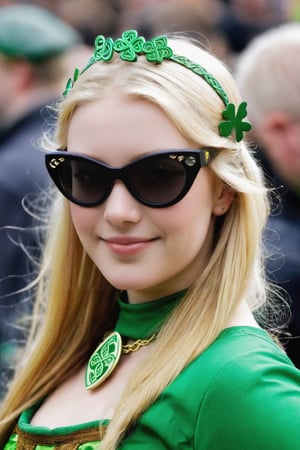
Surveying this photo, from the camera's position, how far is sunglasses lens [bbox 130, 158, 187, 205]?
196 cm

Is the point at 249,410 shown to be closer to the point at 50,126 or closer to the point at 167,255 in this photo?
the point at 167,255

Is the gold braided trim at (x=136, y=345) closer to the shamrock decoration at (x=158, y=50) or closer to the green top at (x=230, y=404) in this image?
the green top at (x=230, y=404)

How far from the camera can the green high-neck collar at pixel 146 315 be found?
6.98 feet

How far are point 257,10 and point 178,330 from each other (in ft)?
23.8

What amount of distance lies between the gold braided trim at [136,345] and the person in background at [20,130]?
1.59m

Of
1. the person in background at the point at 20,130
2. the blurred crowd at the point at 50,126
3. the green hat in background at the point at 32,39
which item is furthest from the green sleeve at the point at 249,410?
the green hat in background at the point at 32,39

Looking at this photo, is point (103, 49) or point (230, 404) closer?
point (230, 404)

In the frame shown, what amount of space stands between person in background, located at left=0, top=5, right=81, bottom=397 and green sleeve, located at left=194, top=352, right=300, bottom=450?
1959mm

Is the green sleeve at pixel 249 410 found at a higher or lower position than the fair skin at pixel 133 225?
lower

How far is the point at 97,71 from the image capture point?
7.02 feet

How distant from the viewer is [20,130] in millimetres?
4617

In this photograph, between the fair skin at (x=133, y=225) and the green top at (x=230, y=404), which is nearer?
the green top at (x=230, y=404)

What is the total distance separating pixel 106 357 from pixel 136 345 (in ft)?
0.28

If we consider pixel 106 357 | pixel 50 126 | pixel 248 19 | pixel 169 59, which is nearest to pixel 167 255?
pixel 106 357
